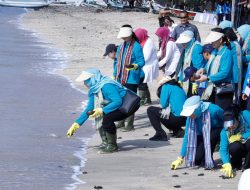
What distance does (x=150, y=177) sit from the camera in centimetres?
938

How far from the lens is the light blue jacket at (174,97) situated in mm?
11234

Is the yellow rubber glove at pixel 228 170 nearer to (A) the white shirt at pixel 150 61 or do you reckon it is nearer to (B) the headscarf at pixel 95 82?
(B) the headscarf at pixel 95 82

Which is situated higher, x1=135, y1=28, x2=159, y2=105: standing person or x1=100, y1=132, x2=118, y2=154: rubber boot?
x1=135, y1=28, x2=159, y2=105: standing person

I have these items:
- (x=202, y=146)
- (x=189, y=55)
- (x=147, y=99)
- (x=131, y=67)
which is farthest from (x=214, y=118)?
(x=147, y=99)

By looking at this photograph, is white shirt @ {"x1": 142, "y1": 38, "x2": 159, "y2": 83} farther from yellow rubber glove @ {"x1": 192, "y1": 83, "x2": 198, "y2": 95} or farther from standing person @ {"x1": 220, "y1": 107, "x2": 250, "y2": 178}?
standing person @ {"x1": 220, "y1": 107, "x2": 250, "y2": 178}

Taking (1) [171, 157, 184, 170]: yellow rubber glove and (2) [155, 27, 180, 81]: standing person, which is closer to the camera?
(1) [171, 157, 184, 170]: yellow rubber glove

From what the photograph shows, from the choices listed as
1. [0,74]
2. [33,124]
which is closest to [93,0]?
[0,74]

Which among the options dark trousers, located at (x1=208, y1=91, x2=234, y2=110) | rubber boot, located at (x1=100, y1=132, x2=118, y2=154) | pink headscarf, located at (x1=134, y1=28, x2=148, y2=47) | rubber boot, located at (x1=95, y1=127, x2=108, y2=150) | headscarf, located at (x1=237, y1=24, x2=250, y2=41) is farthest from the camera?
pink headscarf, located at (x1=134, y1=28, x2=148, y2=47)

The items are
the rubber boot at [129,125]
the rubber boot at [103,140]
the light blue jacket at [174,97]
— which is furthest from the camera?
the rubber boot at [129,125]

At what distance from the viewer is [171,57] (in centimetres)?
1441

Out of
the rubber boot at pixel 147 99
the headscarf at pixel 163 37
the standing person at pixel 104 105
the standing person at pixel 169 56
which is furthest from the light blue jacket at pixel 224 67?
the rubber boot at pixel 147 99

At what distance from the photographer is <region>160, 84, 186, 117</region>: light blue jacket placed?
36.9 feet

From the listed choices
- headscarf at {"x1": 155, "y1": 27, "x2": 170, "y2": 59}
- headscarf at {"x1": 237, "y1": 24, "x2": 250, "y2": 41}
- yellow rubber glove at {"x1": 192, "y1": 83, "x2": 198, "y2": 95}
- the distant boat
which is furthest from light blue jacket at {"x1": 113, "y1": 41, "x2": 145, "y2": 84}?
the distant boat

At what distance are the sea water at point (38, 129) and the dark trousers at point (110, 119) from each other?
1.46 feet
